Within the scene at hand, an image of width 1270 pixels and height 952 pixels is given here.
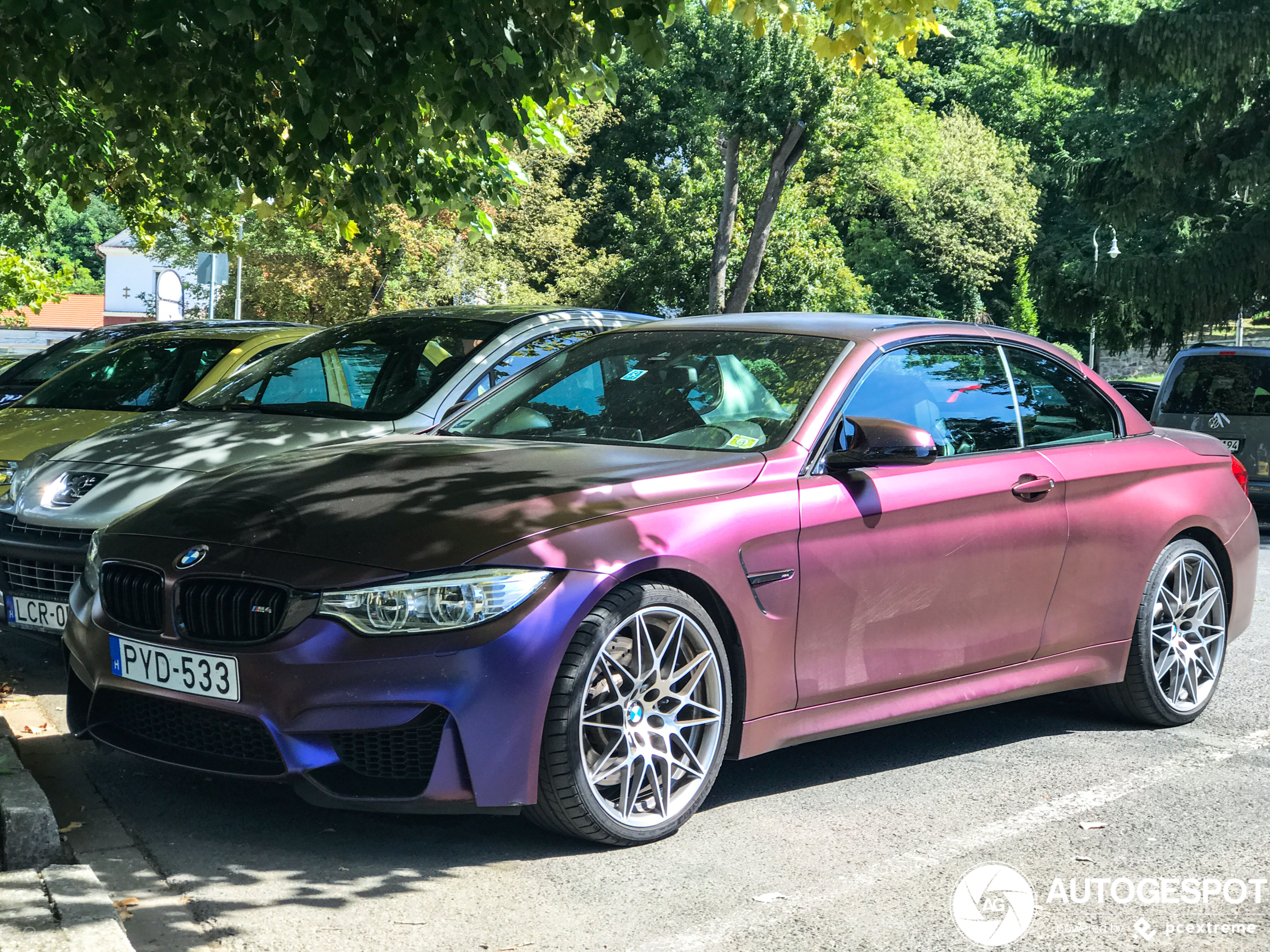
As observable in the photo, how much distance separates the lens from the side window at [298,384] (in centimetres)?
746

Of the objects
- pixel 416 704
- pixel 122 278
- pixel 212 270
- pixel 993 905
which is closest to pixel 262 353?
pixel 416 704

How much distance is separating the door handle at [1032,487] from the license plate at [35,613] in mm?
4022

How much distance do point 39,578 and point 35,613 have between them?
18 centimetres

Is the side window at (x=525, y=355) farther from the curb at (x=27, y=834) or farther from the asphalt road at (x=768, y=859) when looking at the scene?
the curb at (x=27, y=834)

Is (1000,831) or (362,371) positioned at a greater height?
(362,371)

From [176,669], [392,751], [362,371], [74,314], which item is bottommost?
[74,314]

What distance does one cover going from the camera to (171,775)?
4.90m

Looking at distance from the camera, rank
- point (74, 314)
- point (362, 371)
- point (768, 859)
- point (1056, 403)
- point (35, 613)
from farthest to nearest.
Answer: point (74, 314), point (362, 371), point (35, 613), point (1056, 403), point (768, 859)

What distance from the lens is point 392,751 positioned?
3.93 m

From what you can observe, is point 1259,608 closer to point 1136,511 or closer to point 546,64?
point 1136,511

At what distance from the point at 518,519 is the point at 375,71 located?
116 inches

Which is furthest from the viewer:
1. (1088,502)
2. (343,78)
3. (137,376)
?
(137,376)

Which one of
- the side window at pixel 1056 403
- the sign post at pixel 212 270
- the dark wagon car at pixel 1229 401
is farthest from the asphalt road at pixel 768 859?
the sign post at pixel 212 270

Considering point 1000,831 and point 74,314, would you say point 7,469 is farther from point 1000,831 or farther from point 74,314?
point 74,314
